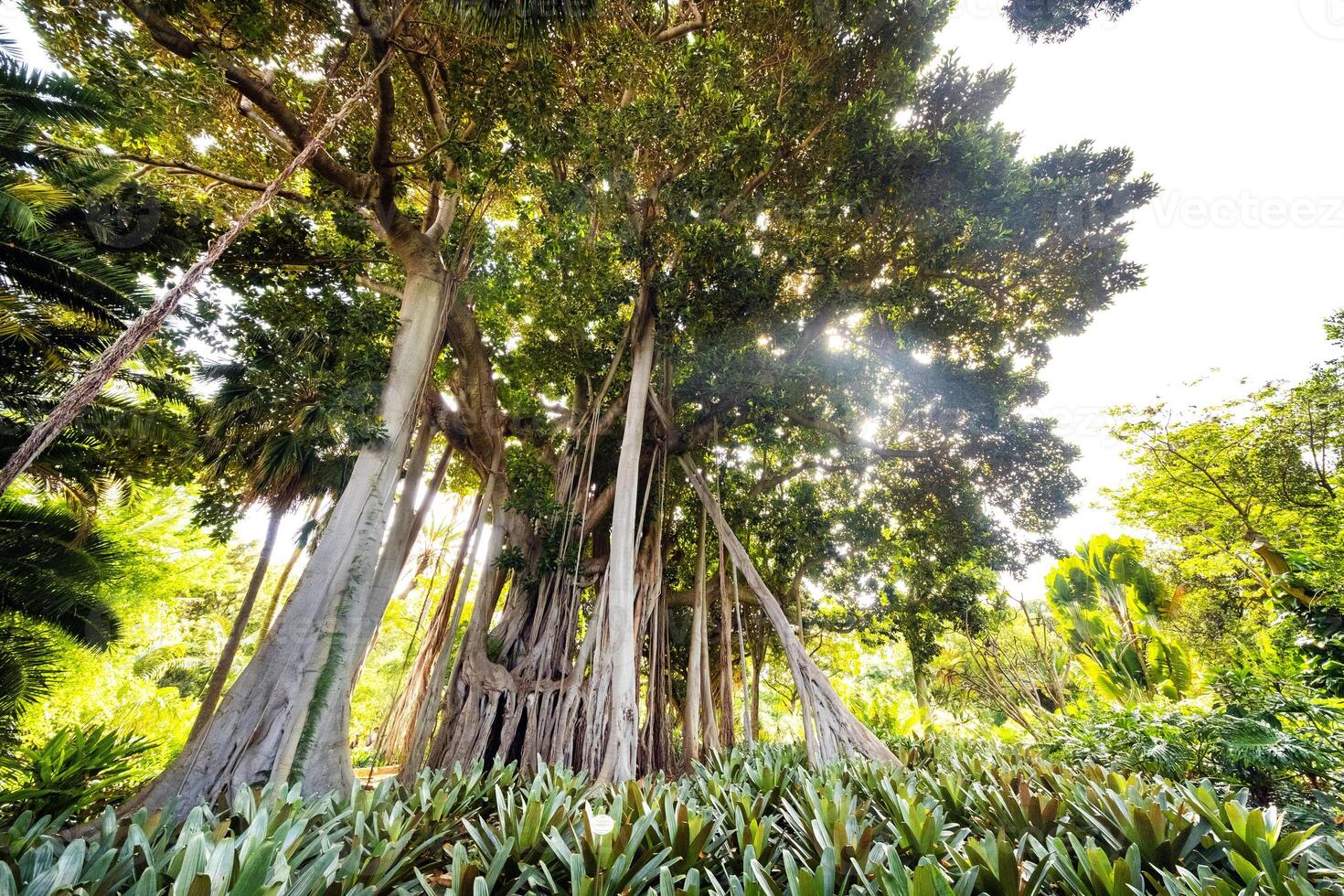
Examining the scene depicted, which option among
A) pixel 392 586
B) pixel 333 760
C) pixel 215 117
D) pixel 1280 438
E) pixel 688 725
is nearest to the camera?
pixel 333 760

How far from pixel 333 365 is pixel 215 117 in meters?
2.94

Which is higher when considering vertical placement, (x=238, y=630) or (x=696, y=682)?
(x=238, y=630)

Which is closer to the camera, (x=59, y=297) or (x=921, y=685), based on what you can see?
(x=59, y=297)

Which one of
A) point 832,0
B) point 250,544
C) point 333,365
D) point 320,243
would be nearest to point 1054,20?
point 832,0

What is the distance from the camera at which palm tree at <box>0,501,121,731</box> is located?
4129 mm

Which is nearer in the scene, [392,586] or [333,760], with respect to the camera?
[333,760]

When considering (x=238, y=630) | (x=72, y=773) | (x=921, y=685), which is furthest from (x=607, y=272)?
(x=921, y=685)

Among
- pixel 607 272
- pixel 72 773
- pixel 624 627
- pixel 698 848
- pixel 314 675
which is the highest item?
pixel 607 272

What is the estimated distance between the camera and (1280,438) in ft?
24.8

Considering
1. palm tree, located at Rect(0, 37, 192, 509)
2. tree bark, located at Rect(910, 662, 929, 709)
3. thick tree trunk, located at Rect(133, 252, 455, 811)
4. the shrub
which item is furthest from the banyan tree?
tree bark, located at Rect(910, 662, 929, 709)

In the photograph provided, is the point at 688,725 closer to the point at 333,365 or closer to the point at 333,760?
the point at 333,760

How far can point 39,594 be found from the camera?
168 inches

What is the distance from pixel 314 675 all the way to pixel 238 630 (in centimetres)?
297

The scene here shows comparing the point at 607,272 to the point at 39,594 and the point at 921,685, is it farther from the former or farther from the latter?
the point at 921,685
